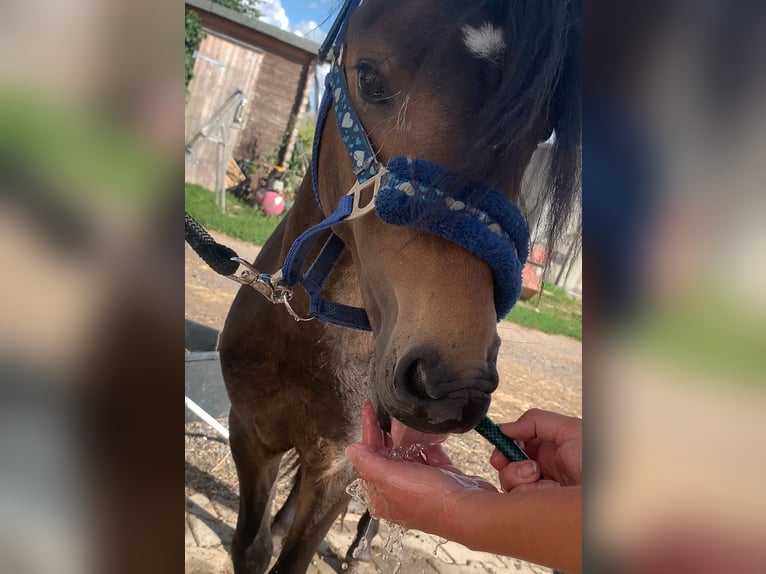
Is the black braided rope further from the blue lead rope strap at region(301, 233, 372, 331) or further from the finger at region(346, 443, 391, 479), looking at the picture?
the finger at region(346, 443, 391, 479)

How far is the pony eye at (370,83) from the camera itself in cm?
111

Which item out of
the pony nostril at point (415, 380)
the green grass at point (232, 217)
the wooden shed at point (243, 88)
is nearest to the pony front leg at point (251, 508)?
the pony nostril at point (415, 380)

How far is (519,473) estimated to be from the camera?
900mm

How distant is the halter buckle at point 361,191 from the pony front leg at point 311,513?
0.91 metres

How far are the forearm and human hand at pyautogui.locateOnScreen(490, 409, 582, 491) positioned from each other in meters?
0.21

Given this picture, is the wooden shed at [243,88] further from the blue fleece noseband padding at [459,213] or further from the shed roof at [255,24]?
the blue fleece noseband padding at [459,213]

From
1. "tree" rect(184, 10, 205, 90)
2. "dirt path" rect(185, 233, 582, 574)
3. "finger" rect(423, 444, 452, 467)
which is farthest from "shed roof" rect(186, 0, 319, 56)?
"finger" rect(423, 444, 452, 467)

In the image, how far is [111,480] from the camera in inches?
16.8

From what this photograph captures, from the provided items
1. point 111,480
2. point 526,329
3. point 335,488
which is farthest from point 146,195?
point 526,329

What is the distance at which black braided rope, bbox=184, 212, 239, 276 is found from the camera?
1305 millimetres

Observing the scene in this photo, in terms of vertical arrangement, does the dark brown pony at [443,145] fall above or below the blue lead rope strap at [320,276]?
above

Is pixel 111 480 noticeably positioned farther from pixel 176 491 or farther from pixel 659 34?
pixel 659 34

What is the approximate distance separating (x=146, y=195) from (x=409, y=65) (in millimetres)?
759

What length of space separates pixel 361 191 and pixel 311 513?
110cm
